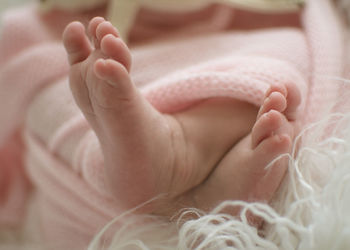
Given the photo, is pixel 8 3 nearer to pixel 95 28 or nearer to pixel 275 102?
pixel 95 28

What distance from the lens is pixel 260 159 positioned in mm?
411

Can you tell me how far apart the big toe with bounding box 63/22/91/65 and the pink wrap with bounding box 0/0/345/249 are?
121 mm

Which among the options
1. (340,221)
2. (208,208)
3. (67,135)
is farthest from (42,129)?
(340,221)

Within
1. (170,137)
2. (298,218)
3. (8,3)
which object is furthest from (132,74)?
(8,3)

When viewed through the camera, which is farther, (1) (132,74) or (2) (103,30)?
(1) (132,74)

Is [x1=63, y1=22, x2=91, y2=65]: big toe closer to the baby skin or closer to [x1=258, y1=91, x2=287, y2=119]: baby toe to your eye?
the baby skin

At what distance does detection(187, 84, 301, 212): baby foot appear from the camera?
40 centimetres

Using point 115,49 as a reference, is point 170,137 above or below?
below

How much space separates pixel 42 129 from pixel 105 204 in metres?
0.18

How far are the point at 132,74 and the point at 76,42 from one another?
0.65 feet

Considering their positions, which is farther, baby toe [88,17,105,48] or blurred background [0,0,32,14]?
blurred background [0,0,32,14]

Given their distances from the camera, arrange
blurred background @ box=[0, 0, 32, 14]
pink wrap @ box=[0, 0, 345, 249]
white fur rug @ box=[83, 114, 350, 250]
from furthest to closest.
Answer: blurred background @ box=[0, 0, 32, 14], pink wrap @ box=[0, 0, 345, 249], white fur rug @ box=[83, 114, 350, 250]

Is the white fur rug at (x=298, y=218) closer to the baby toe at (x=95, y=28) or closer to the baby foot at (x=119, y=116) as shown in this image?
the baby foot at (x=119, y=116)

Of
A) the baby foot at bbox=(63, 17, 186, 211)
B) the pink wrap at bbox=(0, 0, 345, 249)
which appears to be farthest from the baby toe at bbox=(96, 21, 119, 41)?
the pink wrap at bbox=(0, 0, 345, 249)
